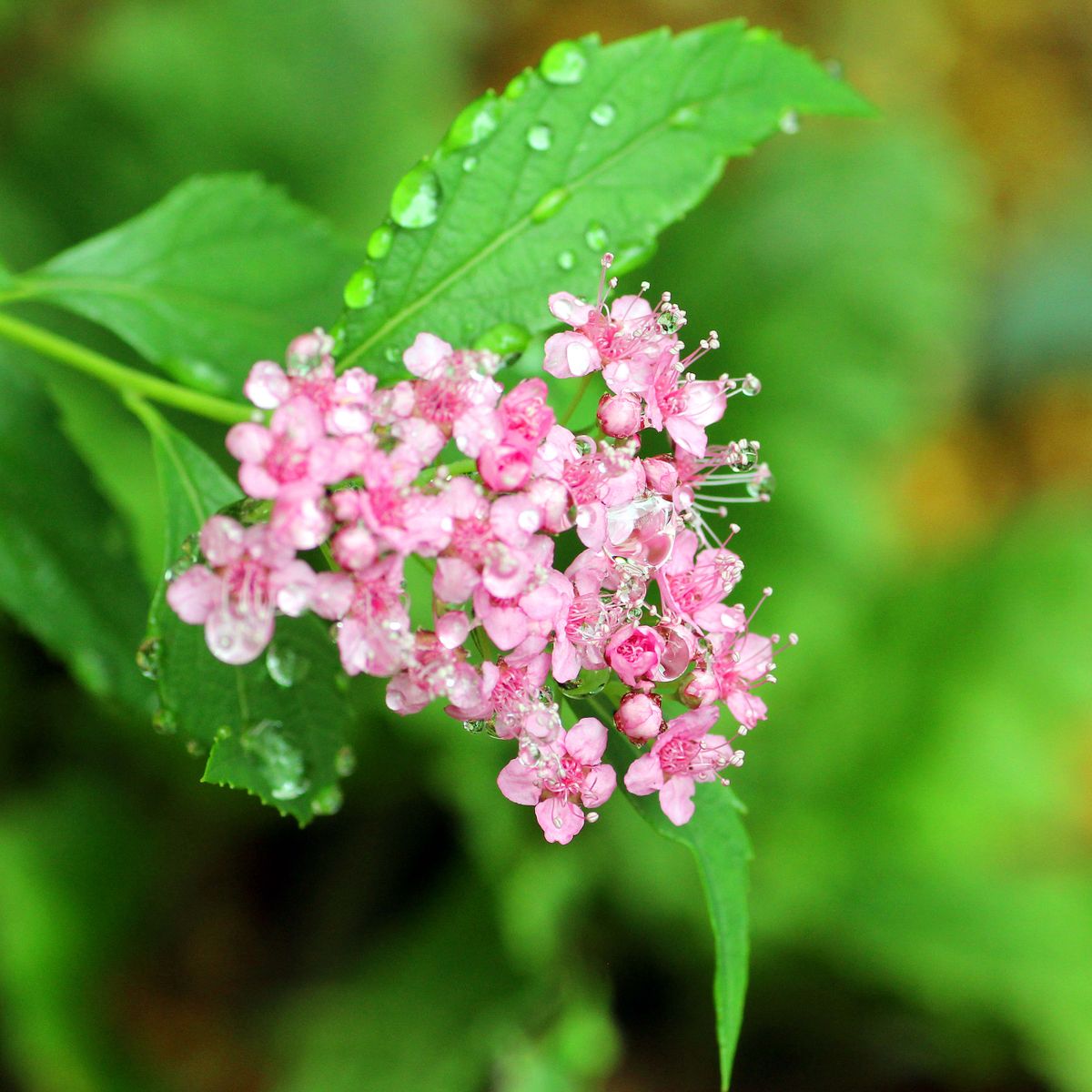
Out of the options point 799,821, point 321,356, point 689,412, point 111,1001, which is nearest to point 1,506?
point 321,356

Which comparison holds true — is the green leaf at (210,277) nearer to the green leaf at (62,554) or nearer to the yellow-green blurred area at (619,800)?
the green leaf at (62,554)

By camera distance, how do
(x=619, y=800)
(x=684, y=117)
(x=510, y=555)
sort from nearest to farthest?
(x=510, y=555) < (x=684, y=117) < (x=619, y=800)

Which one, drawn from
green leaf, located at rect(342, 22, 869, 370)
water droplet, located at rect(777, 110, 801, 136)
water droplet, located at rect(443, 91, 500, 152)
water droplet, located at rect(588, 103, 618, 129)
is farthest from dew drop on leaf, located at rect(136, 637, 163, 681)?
water droplet, located at rect(777, 110, 801, 136)

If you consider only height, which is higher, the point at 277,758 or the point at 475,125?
the point at 475,125

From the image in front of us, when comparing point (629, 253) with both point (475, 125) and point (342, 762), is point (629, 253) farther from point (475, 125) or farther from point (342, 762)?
point (342, 762)

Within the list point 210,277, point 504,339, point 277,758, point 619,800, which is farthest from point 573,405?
point 619,800

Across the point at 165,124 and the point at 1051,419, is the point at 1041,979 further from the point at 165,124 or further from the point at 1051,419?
the point at 165,124
